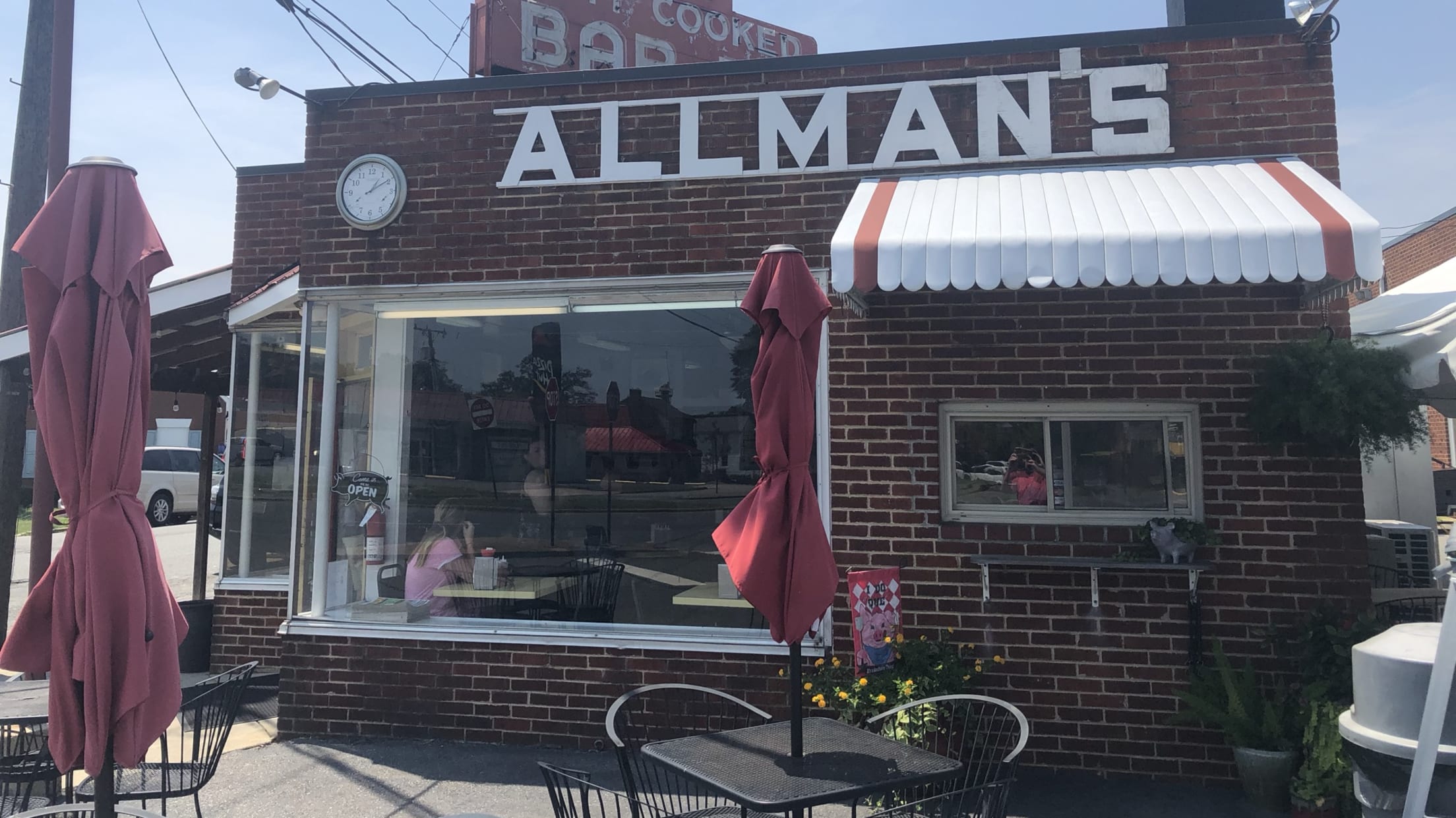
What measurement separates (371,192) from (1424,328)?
21.3 ft

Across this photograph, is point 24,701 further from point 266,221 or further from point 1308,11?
point 1308,11

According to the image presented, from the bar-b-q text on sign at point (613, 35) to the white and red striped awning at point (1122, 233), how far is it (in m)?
3.95

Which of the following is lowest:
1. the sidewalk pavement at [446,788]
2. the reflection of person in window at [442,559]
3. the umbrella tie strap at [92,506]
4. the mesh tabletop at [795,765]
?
the sidewalk pavement at [446,788]

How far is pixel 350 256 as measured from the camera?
6.38m

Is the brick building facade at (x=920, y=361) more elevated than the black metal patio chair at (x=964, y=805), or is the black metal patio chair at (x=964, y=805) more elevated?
the brick building facade at (x=920, y=361)

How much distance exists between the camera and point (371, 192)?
6359 millimetres

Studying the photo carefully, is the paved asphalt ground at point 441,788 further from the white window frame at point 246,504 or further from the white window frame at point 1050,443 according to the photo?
the white window frame at point 246,504

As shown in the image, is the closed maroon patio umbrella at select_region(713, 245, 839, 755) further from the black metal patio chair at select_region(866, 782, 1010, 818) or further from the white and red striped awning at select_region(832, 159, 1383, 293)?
the white and red striped awning at select_region(832, 159, 1383, 293)

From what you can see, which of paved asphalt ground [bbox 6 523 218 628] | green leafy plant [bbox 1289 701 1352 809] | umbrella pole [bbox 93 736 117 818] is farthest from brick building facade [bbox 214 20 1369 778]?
paved asphalt ground [bbox 6 523 218 628]

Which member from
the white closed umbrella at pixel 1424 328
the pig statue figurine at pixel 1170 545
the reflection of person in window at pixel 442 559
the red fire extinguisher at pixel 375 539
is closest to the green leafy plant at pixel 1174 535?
the pig statue figurine at pixel 1170 545

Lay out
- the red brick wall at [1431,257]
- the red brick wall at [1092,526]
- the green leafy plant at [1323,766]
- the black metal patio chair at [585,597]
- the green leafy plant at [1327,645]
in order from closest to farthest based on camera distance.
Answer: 1. the green leafy plant at [1323,766]
2. the green leafy plant at [1327,645]
3. the red brick wall at [1092,526]
4. the black metal patio chair at [585,597]
5. the red brick wall at [1431,257]

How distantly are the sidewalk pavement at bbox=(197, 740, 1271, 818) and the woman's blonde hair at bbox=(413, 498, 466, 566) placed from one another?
1.38 metres

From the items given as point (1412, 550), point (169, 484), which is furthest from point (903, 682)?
point (169, 484)

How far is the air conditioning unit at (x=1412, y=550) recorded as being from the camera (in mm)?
7344
